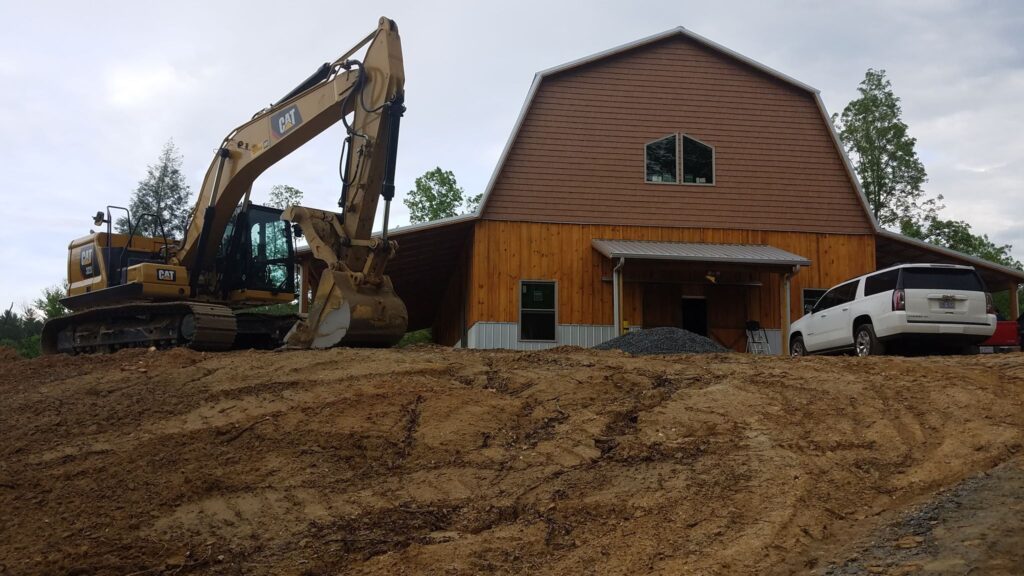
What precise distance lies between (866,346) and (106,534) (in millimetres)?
11368

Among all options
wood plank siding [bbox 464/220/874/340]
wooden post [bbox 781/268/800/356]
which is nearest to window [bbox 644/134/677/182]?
wood plank siding [bbox 464/220/874/340]

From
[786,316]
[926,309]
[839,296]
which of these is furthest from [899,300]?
[786,316]

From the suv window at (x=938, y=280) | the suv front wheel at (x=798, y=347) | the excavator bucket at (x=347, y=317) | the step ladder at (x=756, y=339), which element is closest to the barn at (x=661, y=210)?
the step ladder at (x=756, y=339)

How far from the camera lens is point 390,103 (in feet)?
37.2

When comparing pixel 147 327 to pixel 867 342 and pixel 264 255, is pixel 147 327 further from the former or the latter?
pixel 867 342

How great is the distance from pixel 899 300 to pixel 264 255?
410 inches

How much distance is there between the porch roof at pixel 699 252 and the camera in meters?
16.9

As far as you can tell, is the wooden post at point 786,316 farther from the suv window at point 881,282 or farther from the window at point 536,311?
the window at point 536,311

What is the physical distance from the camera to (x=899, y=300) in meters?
12.8

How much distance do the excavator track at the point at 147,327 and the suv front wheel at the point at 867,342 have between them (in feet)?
32.6

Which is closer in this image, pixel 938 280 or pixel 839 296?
pixel 938 280

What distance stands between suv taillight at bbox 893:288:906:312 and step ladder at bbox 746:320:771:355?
19.8 feet

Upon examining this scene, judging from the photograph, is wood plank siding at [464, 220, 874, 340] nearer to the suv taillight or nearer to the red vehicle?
the red vehicle

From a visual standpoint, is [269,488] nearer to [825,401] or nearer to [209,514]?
[209,514]
